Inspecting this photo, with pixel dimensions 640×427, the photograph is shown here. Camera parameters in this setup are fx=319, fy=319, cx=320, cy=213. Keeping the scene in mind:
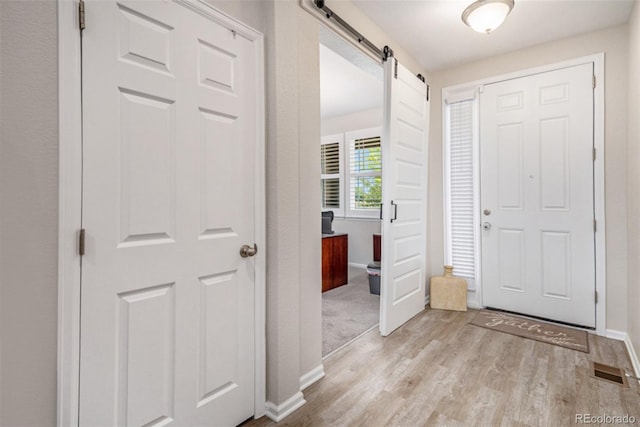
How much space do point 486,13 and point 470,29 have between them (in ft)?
1.79

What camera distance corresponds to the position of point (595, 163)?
2715 mm

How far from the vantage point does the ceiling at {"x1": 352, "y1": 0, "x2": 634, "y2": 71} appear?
235cm

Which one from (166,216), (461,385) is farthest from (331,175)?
(166,216)

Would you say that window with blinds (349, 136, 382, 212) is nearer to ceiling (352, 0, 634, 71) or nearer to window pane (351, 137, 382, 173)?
window pane (351, 137, 382, 173)

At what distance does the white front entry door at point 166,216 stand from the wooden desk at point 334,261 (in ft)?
8.14

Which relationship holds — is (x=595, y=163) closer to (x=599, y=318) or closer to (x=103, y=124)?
(x=599, y=318)

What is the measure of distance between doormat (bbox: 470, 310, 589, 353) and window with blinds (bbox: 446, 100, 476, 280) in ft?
1.57

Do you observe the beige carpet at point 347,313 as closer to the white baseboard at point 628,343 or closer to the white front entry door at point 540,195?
the white front entry door at point 540,195

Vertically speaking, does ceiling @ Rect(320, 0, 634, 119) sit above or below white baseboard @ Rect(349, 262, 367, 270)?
above

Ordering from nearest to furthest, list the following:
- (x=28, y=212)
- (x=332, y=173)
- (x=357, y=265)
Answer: (x=28, y=212) → (x=357, y=265) → (x=332, y=173)

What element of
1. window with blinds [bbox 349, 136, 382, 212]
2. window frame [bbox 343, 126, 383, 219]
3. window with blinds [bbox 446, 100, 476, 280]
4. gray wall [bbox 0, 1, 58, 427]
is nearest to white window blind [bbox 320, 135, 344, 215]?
window frame [bbox 343, 126, 383, 219]

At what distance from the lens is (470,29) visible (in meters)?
2.68

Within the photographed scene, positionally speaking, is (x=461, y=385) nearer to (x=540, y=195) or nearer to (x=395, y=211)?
(x=395, y=211)

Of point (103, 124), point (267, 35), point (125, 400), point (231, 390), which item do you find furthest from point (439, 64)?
point (125, 400)
